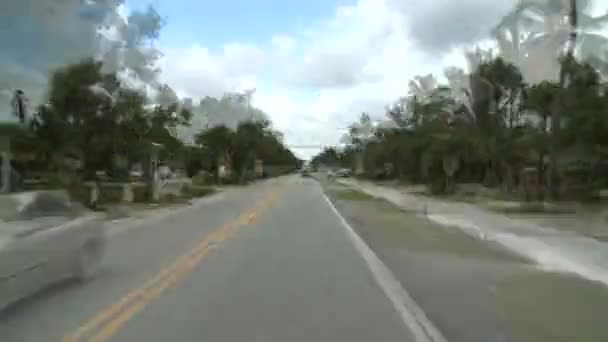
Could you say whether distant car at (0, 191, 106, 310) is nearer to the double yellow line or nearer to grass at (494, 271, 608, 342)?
the double yellow line

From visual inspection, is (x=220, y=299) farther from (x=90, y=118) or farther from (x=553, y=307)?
(x=90, y=118)

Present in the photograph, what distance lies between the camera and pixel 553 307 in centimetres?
1012

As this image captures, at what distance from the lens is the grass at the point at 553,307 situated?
27.7ft

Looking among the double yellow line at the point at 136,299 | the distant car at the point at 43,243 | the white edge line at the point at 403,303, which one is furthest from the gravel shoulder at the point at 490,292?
the distant car at the point at 43,243

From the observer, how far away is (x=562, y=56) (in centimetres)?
3484

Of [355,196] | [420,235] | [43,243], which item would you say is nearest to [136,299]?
[43,243]

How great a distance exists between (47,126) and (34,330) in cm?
2632

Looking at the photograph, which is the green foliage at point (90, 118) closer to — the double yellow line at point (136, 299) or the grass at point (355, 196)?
the grass at point (355, 196)

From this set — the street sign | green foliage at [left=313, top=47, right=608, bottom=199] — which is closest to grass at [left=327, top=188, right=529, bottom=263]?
green foliage at [left=313, top=47, right=608, bottom=199]

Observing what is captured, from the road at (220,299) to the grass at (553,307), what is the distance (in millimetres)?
1353

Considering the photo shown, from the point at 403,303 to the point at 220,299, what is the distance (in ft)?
7.79

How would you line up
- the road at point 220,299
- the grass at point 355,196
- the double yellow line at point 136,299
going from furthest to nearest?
the grass at point 355,196
the road at point 220,299
the double yellow line at point 136,299

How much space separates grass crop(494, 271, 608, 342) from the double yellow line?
4.26 meters

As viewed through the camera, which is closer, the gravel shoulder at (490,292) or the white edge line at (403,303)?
the white edge line at (403,303)
